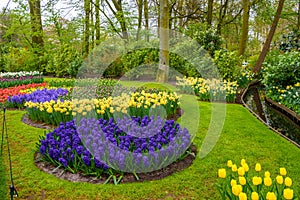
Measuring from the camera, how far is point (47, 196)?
9.53ft

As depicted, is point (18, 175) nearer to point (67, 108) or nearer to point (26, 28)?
point (67, 108)

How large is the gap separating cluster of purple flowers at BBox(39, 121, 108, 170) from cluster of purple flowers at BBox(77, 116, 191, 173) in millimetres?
82

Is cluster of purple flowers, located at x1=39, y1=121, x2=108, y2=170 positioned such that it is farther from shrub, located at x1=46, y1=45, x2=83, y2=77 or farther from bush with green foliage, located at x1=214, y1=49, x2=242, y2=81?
shrub, located at x1=46, y1=45, x2=83, y2=77

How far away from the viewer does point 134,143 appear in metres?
3.75

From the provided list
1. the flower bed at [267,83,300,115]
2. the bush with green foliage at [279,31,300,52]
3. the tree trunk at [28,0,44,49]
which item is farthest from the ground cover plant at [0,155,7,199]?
the bush with green foliage at [279,31,300,52]

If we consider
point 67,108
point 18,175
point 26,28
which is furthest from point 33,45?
point 18,175

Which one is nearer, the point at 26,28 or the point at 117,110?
the point at 117,110

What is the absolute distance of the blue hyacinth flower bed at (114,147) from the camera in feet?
10.6

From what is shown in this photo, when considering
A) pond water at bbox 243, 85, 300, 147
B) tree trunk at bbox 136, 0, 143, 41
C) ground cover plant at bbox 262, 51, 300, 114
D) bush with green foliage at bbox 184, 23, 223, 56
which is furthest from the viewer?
tree trunk at bbox 136, 0, 143, 41

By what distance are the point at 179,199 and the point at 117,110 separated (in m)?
2.25

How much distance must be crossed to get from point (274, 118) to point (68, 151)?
5.73 m

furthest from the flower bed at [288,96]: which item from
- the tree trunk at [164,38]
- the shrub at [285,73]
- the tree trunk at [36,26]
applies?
the tree trunk at [36,26]

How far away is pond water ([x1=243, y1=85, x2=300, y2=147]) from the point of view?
608cm

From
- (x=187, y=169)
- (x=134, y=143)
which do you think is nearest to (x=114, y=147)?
(x=134, y=143)
